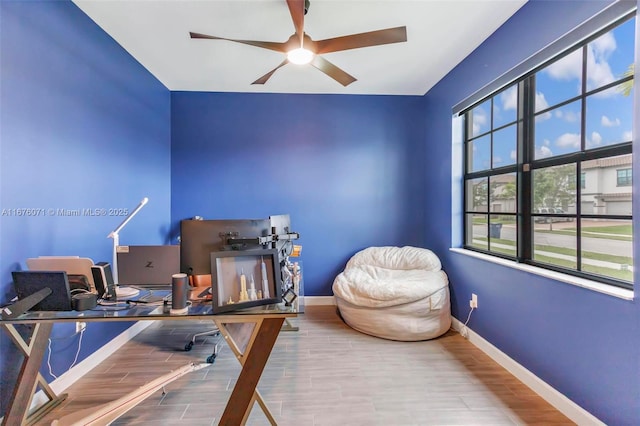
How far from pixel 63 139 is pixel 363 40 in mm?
2221

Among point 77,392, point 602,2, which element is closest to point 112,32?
point 77,392

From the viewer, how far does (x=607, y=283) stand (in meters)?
1.51

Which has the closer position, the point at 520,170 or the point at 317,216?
the point at 520,170

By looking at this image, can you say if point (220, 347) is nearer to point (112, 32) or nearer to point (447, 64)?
point (112, 32)

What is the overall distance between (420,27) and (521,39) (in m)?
0.75

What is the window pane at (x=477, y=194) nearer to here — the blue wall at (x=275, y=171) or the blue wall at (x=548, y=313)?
the blue wall at (x=275, y=171)

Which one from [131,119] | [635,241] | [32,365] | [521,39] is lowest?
[32,365]

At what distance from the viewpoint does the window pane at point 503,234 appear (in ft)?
7.60

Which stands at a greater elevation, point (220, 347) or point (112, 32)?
point (112, 32)

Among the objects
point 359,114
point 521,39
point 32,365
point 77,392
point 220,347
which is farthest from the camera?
point 359,114

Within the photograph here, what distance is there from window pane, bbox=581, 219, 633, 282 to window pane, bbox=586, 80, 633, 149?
48 centimetres

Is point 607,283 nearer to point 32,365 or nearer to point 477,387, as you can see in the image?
point 477,387

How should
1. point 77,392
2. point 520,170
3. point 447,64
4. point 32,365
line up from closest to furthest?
1. point 32,365
2. point 77,392
3. point 520,170
4. point 447,64

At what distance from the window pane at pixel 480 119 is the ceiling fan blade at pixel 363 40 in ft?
4.49
